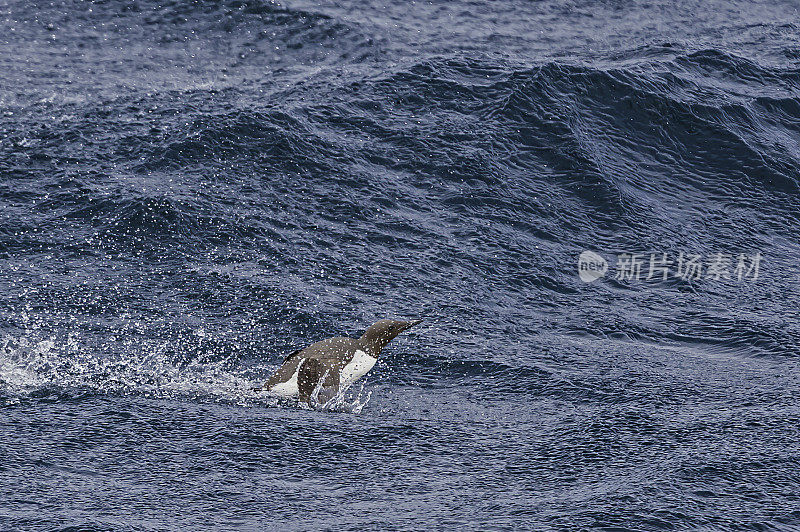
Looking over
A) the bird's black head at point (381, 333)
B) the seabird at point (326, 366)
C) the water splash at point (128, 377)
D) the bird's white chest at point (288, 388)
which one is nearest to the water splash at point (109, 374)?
the water splash at point (128, 377)

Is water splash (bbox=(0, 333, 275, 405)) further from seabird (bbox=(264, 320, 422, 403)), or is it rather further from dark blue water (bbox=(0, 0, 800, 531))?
seabird (bbox=(264, 320, 422, 403))

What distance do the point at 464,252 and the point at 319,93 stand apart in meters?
5.00

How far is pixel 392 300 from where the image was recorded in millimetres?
13617

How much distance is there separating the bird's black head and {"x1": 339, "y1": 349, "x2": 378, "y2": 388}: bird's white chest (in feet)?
0.42

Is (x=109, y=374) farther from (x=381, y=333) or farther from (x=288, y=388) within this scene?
(x=381, y=333)

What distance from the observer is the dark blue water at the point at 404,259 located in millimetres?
9836

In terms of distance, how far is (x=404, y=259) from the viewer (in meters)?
14.5

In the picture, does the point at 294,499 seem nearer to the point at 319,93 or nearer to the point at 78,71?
the point at 319,93

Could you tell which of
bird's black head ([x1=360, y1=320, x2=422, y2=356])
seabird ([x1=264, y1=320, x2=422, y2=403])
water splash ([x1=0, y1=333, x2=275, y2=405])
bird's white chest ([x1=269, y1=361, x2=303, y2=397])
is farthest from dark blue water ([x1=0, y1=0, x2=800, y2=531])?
bird's black head ([x1=360, y1=320, x2=422, y2=356])

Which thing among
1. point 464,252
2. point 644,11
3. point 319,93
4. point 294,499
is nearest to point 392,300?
point 464,252

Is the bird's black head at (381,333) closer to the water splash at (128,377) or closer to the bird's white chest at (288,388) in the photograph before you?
the water splash at (128,377)

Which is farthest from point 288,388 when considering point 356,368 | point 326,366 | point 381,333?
point 381,333

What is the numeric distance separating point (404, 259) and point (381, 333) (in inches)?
112

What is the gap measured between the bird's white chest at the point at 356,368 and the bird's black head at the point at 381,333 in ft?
0.42
